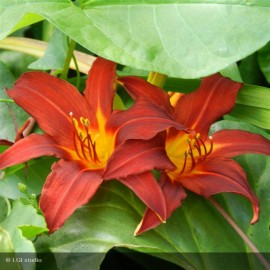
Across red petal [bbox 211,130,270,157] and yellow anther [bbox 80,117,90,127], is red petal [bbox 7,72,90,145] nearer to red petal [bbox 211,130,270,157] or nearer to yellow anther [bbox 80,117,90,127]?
yellow anther [bbox 80,117,90,127]

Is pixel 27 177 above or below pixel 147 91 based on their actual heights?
below

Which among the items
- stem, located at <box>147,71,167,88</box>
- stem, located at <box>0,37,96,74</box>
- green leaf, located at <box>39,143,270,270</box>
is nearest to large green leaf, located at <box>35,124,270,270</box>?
green leaf, located at <box>39,143,270,270</box>

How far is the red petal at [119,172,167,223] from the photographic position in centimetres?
55

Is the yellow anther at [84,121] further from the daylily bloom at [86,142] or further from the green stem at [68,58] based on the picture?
the green stem at [68,58]

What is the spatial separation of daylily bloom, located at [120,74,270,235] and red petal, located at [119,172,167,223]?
0.02 meters

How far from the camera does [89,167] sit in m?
0.60

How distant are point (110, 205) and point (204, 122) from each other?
0.47 feet

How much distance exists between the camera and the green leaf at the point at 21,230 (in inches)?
20.2

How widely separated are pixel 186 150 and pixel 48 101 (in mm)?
160

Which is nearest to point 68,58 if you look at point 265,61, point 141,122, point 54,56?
point 54,56

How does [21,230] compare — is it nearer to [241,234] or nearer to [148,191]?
[148,191]

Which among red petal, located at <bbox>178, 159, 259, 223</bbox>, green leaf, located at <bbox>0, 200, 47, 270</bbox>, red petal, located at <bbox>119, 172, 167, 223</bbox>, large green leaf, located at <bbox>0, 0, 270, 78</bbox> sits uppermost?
large green leaf, located at <bbox>0, 0, 270, 78</bbox>

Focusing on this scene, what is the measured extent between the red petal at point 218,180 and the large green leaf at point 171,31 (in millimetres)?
105

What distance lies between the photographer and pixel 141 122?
58 cm
